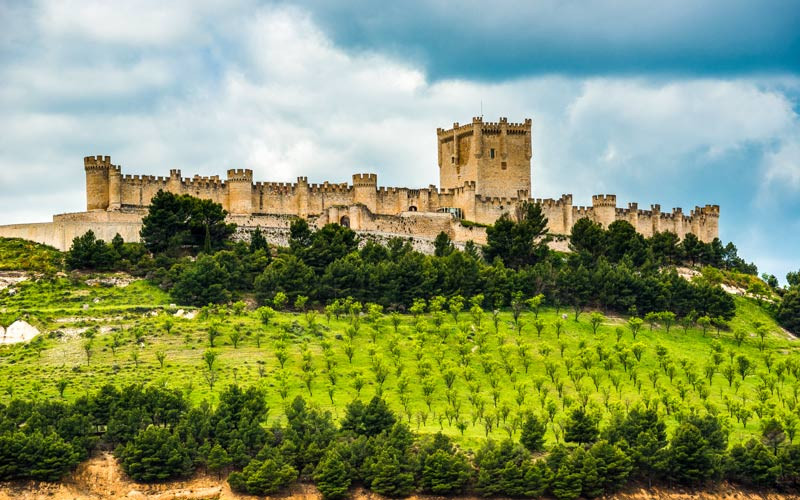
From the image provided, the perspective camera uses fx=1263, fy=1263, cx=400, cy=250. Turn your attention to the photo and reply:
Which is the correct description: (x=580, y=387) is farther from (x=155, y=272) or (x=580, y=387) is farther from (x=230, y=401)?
(x=155, y=272)

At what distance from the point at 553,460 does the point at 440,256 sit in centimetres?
3192

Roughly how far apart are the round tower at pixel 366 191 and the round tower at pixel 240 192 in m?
7.87

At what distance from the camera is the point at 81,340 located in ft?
214

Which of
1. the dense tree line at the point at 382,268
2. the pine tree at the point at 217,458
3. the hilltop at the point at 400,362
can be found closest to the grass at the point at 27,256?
the hilltop at the point at 400,362

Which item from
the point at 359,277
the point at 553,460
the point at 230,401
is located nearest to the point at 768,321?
the point at 359,277

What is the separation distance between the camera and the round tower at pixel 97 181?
85688 millimetres

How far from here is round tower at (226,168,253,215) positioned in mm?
87125

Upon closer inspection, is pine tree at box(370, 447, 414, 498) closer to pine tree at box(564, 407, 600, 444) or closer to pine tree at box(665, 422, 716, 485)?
pine tree at box(564, 407, 600, 444)

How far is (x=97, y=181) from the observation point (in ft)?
282

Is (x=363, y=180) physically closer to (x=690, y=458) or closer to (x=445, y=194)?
(x=445, y=194)

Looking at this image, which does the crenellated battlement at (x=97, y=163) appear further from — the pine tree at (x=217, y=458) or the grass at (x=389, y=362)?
the pine tree at (x=217, y=458)

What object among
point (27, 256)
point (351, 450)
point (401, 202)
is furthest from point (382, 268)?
point (351, 450)

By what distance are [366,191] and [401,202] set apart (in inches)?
112

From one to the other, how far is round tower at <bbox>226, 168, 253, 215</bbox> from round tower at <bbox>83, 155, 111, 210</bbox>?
27.2ft
